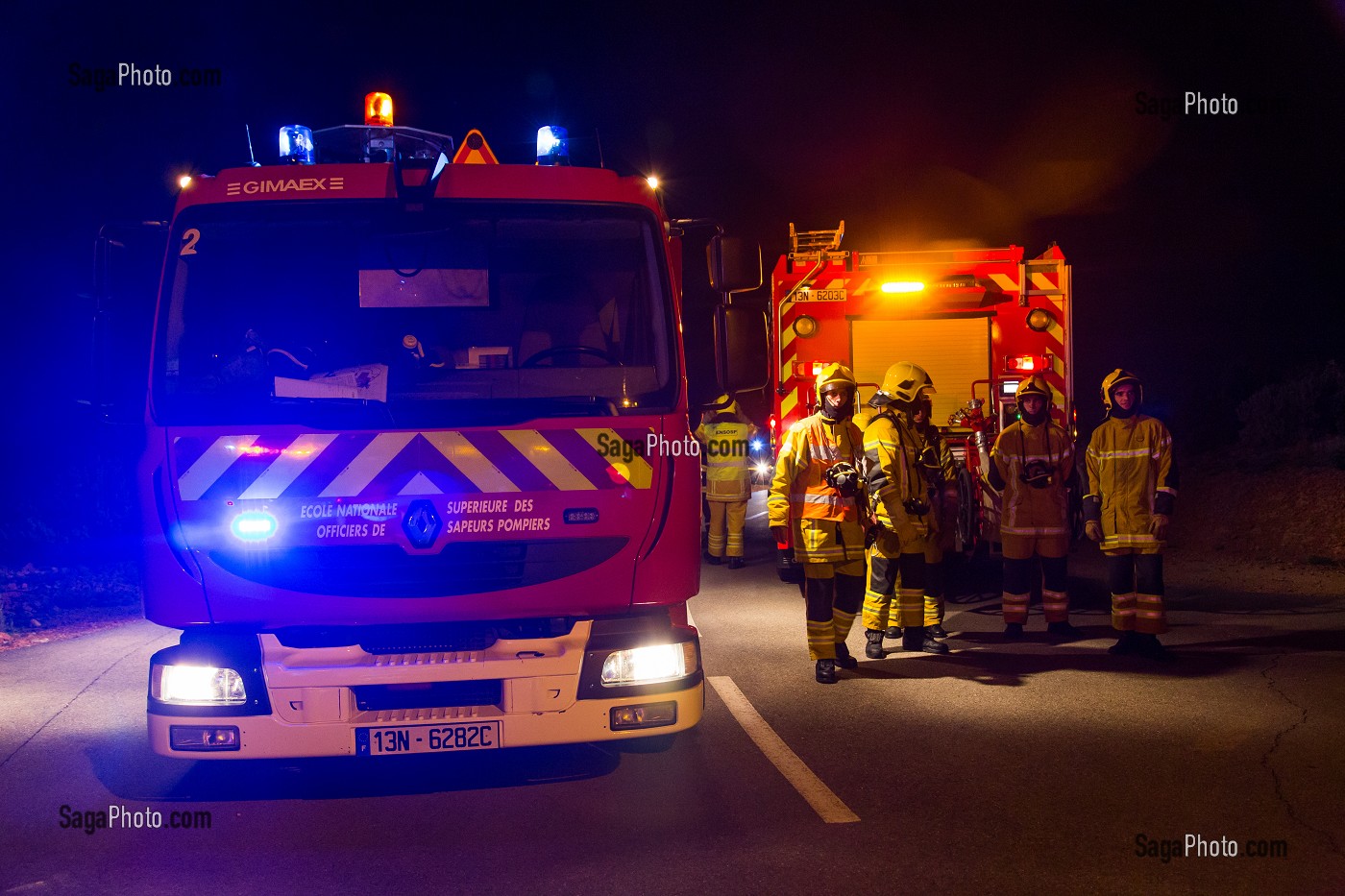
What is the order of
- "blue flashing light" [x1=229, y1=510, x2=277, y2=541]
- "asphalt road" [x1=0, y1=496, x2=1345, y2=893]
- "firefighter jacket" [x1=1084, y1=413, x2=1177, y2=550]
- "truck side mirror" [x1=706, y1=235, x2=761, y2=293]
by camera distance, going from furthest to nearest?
"firefighter jacket" [x1=1084, y1=413, x2=1177, y2=550]
"truck side mirror" [x1=706, y1=235, x2=761, y2=293]
"blue flashing light" [x1=229, y1=510, x2=277, y2=541]
"asphalt road" [x1=0, y1=496, x2=1345, y2=893]

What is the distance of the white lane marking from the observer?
489 cm

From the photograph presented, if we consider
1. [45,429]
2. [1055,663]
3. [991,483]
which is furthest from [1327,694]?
[45,429]

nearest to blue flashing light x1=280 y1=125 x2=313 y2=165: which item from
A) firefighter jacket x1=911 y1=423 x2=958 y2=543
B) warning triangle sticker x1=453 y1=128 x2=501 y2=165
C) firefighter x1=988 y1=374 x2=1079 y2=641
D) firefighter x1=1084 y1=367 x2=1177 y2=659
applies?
warning triangle sticker x1=453 y1=128 x2=501 y2=165

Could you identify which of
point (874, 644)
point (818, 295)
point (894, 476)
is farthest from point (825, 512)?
point (818, 295)

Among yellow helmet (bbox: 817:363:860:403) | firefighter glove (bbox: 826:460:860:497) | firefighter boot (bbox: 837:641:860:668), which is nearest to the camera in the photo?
firefighter glove (bbox: 826:460:860:497)

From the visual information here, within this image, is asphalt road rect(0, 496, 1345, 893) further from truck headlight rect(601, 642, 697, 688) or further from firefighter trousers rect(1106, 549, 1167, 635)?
truck headlight rect(601, 642, 697, 688)

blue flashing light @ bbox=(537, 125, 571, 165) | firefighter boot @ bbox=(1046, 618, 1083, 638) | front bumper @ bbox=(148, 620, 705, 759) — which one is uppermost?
blue flashing light @ bbox=(537, 125, 571, 165)

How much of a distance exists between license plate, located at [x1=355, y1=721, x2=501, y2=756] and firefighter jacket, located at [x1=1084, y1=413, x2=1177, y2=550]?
516 centimetres

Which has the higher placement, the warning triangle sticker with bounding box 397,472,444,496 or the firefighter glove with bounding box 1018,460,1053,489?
the warning triangle sticker with bounding box 397,472,444,496

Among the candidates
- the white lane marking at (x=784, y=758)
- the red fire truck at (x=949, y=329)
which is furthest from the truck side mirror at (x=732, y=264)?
the red fire truck at (x=949, y=329)

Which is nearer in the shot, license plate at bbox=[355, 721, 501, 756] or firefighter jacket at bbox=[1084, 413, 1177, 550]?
license plate at bbox=[355, 721, 501, 756]

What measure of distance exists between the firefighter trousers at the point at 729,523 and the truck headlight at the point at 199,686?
8829 mm

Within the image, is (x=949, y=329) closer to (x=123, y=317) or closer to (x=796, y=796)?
(x=796, y=796)

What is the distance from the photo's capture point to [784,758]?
18.6 ft
